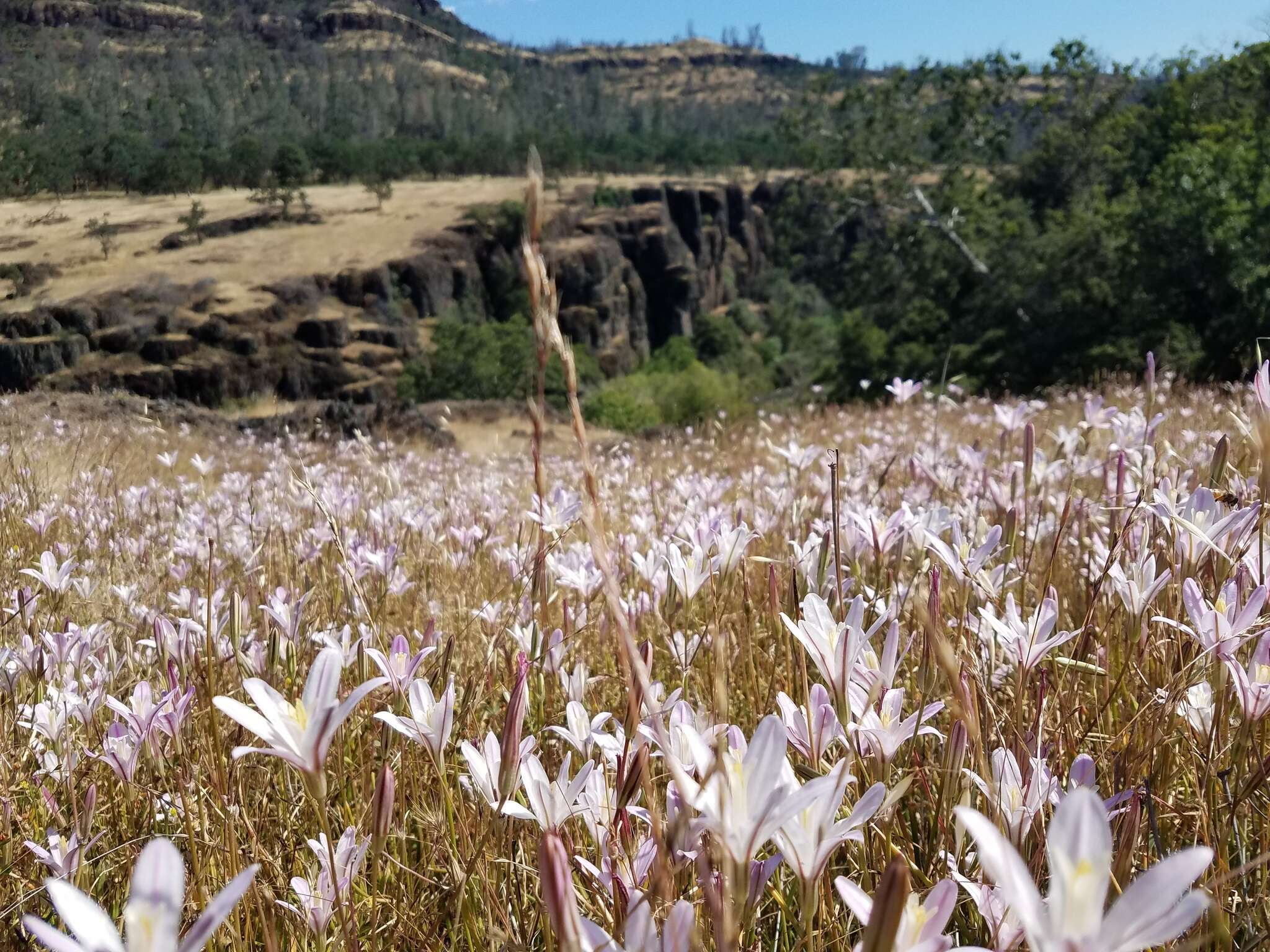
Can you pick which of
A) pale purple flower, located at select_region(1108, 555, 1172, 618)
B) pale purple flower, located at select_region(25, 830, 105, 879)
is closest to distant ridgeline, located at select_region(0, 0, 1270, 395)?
pale purple flower, located at select_region(1108, 555, 1172, 618)

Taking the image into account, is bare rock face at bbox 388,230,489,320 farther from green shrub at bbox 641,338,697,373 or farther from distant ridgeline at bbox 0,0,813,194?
green shrub at bbox 641,338,697,373

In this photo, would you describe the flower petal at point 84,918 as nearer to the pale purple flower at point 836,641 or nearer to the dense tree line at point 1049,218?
the pale purple flower at point 836,641

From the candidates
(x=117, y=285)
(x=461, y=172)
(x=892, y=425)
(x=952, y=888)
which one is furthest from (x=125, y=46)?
(x=952, y=888)

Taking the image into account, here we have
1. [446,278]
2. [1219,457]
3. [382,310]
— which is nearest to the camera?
[1219,457]

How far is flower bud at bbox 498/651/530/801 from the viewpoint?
34.2 inches

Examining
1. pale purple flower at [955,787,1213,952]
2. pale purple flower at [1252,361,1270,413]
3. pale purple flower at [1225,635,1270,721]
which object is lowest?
pale purple flower at [1225,635,1270,721]

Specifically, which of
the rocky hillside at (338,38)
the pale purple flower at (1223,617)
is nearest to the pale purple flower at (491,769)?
the pale purple flower at (1223,617)

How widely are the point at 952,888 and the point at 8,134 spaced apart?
58.3 feet

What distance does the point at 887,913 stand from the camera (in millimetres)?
500

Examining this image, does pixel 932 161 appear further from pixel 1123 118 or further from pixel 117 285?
pixel 117 285

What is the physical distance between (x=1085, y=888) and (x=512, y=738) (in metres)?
0.57

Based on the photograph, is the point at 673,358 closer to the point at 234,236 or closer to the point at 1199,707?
the point at 234,236

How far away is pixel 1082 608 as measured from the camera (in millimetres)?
2100

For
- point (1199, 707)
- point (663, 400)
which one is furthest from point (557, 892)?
point (663, 400)
